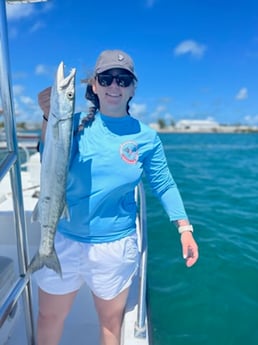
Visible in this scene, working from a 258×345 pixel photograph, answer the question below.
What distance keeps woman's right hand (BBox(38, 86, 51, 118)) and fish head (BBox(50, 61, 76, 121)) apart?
7.2 inches

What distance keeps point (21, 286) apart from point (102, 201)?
1.94 feet

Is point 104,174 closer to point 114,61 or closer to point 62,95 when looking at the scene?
point 62,95

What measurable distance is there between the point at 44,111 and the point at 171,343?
2471 mm

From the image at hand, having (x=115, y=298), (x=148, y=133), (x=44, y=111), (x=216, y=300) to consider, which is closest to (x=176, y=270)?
(x=216, y=300)

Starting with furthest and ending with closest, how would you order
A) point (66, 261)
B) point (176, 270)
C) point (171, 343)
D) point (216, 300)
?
point (176, 270) → point (216, 300) → point (171, 343) → point (66, 261)

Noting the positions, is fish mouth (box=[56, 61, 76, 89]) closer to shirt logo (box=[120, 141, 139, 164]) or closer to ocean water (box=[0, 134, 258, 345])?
shirt logo (box=[120, 141, 139, 164])

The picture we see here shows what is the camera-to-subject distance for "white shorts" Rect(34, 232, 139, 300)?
1.77 meters

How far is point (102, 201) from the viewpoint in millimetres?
1767

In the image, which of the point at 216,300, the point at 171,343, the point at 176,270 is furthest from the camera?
the point at 176,270

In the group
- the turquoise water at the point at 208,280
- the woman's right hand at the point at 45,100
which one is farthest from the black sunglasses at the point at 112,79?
the turquoise water at the point at 208,280

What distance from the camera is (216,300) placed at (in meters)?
3.71

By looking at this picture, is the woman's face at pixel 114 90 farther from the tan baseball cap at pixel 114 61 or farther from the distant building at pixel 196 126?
the distant building at pixel 196 126

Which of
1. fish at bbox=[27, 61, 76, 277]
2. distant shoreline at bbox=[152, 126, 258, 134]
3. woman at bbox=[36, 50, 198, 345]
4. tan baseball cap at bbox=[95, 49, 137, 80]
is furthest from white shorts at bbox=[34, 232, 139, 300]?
distant shoreline at bbox=[152, 126, 258, 134]

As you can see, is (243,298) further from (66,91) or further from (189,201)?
(189,201)
